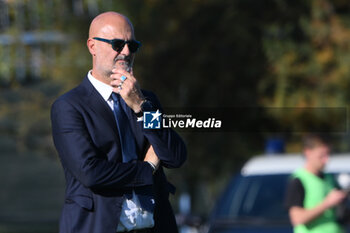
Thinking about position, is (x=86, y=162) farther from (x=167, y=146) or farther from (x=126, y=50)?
(x=126, y=50)

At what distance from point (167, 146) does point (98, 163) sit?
0.27 m

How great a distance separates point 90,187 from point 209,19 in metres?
9.06

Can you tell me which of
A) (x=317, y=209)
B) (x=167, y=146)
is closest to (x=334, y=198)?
(x=317, y=209)

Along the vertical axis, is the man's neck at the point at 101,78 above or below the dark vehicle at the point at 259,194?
above

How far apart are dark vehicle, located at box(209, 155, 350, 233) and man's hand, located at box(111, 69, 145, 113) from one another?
320 cm

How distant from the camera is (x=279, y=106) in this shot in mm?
11273

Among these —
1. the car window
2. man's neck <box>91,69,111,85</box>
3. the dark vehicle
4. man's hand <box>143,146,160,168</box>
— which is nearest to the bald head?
man's neck <box>91,69,111,85</box>

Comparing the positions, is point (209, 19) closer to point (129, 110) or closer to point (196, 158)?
point (196, 158)

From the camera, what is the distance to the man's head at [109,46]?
119 inches

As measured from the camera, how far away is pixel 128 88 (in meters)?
2.95

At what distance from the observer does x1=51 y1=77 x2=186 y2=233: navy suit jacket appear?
2852mm

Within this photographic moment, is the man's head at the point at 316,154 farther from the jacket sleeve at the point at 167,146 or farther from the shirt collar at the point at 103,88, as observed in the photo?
the shirt collar at the point at 103,88

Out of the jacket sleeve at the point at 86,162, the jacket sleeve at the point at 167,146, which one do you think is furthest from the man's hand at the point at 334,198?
the jacket sleeve at the point at 86,162

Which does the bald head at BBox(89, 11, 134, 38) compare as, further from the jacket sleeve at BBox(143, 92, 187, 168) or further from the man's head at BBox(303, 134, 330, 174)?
the man's head at BBox(303, 134, 330, 174)
